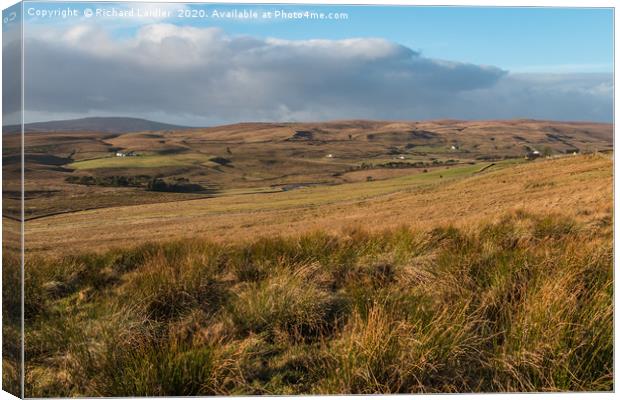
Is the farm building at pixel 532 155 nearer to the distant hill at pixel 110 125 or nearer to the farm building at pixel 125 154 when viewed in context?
the distant hill at pixel 110 125

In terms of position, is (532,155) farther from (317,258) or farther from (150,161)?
(150,161)

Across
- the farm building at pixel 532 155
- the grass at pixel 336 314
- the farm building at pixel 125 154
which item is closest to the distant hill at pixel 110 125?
the farm building at pixel 125 154

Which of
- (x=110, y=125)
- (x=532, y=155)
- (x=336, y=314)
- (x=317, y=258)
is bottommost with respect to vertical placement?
(x=336, y=314)

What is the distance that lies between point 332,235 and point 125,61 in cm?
223

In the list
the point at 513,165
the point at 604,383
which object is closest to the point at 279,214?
the point at 513,165

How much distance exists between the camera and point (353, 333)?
5113mm

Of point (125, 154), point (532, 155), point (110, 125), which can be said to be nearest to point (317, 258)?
point (125, 154)

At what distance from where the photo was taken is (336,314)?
5.58 metres

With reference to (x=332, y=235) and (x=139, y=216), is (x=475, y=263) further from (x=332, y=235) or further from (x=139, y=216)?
(x=139, y=216)

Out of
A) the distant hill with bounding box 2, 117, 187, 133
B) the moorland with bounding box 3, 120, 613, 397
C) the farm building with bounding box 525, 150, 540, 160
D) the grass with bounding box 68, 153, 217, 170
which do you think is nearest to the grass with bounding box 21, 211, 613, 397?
the moorland with bounding box 3, 120, 613, 397

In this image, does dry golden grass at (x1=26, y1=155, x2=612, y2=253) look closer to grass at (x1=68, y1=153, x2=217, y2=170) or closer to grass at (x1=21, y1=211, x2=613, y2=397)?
grass at (x1=21, y1=211, x2=613, y2=397)

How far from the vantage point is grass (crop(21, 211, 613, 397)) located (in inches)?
203

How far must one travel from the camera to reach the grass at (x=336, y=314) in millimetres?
5145

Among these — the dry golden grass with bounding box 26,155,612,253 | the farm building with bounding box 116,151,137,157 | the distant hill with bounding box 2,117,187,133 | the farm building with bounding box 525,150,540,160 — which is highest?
the distant hill with bounding box 2,117,187,133
